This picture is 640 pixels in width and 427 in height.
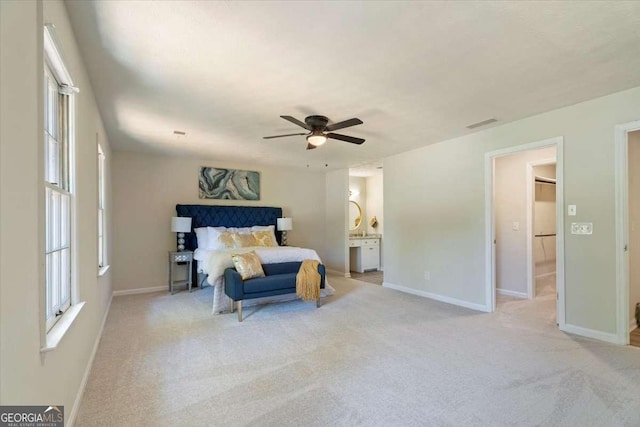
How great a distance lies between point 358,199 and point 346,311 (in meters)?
4.67

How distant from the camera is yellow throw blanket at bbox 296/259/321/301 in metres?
4.09

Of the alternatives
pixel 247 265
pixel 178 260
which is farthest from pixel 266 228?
pixel 247 265

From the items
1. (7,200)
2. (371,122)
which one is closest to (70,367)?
(7,200)

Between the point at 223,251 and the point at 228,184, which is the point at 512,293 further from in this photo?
the point at 228,184

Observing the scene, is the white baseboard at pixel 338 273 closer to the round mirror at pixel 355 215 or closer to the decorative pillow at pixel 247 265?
the round mirror at pixel 355 215

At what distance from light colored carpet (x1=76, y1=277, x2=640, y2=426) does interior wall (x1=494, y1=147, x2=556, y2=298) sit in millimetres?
1193

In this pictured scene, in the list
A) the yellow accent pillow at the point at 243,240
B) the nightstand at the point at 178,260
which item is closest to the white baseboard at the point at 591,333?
the yellow accent pillow at the point at 243,240

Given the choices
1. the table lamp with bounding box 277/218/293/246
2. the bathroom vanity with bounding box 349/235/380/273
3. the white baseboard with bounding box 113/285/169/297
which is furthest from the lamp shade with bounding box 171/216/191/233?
the bathroom vanity with bounding box 349/235/380/273

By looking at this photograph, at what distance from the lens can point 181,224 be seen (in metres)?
5.20

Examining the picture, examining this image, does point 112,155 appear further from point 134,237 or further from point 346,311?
point 346,311

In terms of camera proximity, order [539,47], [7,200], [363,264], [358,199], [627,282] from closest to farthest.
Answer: [7,200] → [539,47] → [627,282] → [363,264] → [358,199]

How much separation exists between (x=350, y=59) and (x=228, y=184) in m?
4.43

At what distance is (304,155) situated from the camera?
553cm

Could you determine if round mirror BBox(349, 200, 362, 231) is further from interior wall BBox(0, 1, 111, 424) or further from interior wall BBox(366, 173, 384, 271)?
interior wall BBox(0, 1, 111, 424)
